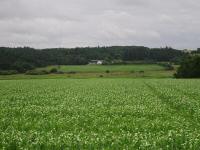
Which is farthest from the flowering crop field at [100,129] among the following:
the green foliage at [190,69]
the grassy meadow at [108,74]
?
the green foliage at [190,69]

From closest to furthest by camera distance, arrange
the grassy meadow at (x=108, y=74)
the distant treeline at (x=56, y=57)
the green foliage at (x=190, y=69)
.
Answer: the grassy meadow at (x=108, y=74), the green foliage at (x=190, y=69), the distant treeline at (x=56, y=57)

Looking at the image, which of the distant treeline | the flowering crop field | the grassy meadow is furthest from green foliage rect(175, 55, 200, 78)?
the flowering crop field

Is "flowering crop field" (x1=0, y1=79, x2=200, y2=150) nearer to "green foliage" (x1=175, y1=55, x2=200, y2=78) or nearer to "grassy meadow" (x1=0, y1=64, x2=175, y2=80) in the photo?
"grassy meadow" (x1=0, y1=64, x2=175, y2=80)

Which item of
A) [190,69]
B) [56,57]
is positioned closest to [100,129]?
[190,69]

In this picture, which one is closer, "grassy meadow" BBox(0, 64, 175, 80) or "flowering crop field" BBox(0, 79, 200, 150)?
"flowering crop field" BBox(0, 79, 200, 150)

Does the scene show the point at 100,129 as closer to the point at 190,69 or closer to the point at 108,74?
the point at 190,69

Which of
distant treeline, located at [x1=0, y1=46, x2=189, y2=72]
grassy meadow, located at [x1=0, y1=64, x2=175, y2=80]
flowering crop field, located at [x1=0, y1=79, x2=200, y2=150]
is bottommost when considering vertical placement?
grassy meadow, located at [x1=0, y1=64, x2=175, y2=80]

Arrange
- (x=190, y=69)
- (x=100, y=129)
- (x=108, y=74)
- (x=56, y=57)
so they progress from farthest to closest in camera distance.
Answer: (x=56, y=57)
(x=108, y=74)
(x=190, y=69)
(x=100, y=129)

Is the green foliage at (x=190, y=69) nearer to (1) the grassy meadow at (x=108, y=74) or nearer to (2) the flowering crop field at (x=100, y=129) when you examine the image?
(1) the grassy meadow at (x=108, y=74)

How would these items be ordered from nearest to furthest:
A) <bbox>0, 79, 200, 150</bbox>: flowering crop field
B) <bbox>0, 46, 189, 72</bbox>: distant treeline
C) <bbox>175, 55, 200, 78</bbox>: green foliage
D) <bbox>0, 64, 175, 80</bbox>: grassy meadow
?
<bbox>0, 79, 200, 150</bbox>: flowering crop field → <bbox>0, 64, 175, 80</bbox>: grassy meadow → <bbox>175, 55, 200, 78</bbox>: green foliage → <bbox>0, 46, 189, 72</bbox>: distant treeline

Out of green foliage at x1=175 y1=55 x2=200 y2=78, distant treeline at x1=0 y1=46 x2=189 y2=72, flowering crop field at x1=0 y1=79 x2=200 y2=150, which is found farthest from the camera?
distant treeline at x1=0 y1=46 x2=189 y2=72

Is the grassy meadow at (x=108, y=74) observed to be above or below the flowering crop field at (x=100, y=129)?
below

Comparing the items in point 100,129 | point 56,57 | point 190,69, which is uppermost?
point 56,57

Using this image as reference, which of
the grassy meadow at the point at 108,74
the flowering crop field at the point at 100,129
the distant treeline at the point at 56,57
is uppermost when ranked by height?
the distant treeline at the point at 56,57
